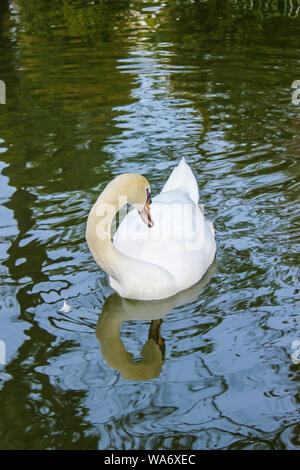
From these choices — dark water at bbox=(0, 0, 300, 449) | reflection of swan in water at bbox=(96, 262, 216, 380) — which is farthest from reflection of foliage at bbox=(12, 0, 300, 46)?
reflection of swan in water at bbox=(96, 262, 216, 380)

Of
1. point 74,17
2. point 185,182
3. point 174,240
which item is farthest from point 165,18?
point 174,240

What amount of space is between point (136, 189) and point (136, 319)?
0.92 meters

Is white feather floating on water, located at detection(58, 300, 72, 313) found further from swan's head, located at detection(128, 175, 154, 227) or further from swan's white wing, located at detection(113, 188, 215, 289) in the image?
swan's head, located at detection(128, 175, 154, 227)

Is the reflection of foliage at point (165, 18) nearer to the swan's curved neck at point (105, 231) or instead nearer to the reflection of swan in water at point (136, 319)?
the reflection of swan in water at point (136, 319)

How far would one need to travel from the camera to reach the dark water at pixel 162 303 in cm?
385

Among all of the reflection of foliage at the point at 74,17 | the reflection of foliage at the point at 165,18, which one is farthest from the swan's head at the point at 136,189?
the reflection of foliage at the point at 74,17

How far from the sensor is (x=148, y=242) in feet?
16.7

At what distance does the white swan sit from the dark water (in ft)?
0.54

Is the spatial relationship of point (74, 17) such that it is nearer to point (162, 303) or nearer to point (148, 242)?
point (148, 242)

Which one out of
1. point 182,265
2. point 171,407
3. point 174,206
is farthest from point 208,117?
point 171,407

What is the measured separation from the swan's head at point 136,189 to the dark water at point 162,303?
2.46ft

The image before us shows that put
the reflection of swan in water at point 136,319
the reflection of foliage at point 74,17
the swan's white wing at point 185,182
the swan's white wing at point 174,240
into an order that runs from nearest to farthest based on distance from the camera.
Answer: the reflection of swan in water at point 136,319
the swan's white wing at point 174,240
the swan's white wing at point 185,182
the reflection of foliage at point 74,17

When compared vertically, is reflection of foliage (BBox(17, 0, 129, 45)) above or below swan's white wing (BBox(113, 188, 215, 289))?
below

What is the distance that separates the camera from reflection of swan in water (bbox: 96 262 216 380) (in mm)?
4332
